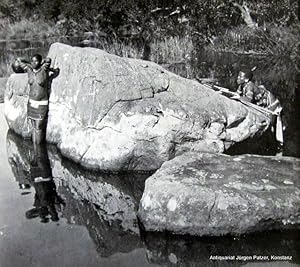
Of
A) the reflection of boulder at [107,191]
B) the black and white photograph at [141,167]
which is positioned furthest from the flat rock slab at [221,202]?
the reflection of boulder at [107,191]

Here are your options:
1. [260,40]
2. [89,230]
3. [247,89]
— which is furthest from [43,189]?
[260,40]

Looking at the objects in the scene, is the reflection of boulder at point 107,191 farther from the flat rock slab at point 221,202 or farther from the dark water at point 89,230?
the flat rock slab at point 221,202

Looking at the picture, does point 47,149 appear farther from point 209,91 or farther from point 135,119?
point 209,91

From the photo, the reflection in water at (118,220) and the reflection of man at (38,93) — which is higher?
the reflection of man at (38,93)

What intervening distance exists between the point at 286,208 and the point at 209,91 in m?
3.63

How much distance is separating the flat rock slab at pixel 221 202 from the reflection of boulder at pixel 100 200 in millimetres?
431

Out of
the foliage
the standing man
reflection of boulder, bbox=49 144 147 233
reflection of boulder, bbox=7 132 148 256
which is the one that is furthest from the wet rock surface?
the foliage

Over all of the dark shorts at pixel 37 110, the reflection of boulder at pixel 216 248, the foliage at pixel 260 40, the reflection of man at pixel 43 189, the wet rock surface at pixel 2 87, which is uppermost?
the dark shorts at pixel 37 110

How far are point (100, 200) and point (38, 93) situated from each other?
3.19 meters

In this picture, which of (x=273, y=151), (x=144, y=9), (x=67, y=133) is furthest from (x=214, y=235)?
(x=144, y=9)

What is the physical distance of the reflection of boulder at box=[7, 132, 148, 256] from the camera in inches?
259

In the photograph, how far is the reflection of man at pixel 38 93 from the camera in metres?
9.73

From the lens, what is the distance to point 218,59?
20234 mm

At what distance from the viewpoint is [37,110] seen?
9891 millimetres
